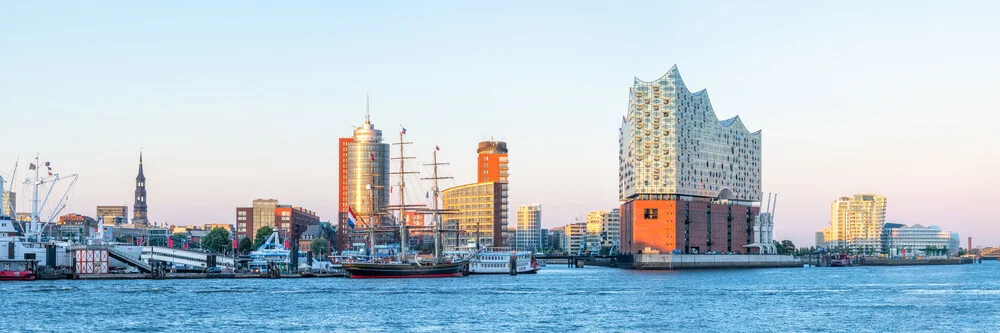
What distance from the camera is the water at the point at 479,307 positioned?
84125mm

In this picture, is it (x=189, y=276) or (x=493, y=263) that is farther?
(x=493, y=263)

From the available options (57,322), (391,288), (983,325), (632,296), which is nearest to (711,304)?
(632,296)

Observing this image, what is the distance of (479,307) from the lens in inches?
3994

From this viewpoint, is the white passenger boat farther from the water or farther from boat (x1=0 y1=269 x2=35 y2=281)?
boat (x1=0 y1=269 x2=35 y2=281)

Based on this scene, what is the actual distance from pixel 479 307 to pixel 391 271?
199 ft

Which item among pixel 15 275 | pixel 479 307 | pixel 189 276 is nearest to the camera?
pixel 479 307

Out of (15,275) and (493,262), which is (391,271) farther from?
(15,275)

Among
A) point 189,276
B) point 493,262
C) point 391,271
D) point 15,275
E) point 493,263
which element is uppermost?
point 15,275

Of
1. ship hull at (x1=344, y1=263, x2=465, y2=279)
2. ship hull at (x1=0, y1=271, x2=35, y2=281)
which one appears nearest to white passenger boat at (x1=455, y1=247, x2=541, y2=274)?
ship hull at (x1=344, y1=263, x2=465, y2=279)

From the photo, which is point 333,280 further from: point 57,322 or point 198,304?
point 57,322

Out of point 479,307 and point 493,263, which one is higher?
point 493,263

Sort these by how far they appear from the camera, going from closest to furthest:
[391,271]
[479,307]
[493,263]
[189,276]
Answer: [479,307] → [189,276] → [391,271] → [493,263]

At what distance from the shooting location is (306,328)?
81938 mm

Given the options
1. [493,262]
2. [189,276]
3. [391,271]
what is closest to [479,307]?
[391,271]
